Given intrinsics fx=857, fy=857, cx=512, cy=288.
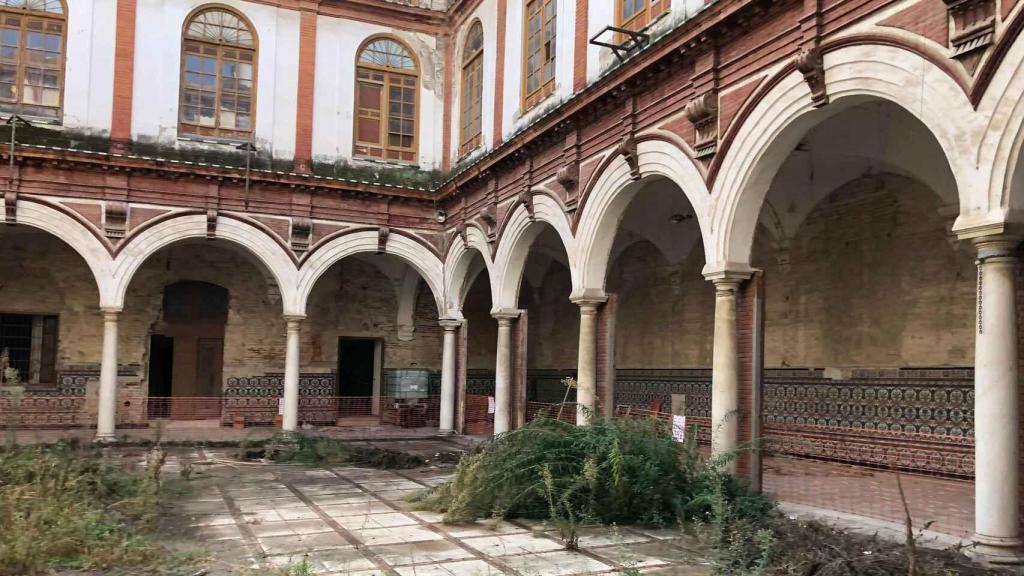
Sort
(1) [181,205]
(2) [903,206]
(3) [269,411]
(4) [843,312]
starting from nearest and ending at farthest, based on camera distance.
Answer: (2) [903,206] → (4) [843,312] → (1) [181,205] → (3) [269,411]

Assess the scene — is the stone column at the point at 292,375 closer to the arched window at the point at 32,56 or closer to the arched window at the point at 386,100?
the arched window at the point at 386,100

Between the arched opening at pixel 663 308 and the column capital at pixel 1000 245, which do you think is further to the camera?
the arched opening at pixel 663 308

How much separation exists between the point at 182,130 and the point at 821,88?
12943 millimetres

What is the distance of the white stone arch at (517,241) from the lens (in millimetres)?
13489

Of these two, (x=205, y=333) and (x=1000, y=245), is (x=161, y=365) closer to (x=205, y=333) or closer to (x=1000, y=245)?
(x=205, y=333)

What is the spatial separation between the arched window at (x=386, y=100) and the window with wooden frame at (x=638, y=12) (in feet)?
25.1

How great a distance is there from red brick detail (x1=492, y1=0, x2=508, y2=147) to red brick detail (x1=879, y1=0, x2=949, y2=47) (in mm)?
9263

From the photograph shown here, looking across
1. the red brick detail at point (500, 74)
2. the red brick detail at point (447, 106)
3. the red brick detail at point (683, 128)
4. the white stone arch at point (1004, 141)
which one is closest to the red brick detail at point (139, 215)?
the red brick detail at point (447, 106)

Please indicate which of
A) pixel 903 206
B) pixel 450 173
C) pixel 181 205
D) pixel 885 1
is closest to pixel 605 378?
pixel 903 206

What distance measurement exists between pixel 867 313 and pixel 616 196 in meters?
3.88

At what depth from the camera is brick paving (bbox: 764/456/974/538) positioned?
8.14 metres

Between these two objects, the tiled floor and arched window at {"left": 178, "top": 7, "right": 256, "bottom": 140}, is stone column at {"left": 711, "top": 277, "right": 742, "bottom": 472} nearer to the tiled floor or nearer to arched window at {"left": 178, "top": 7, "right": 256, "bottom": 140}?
the tiled floor

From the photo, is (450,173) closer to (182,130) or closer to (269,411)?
(182,130)

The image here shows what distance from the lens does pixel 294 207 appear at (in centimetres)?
1716
